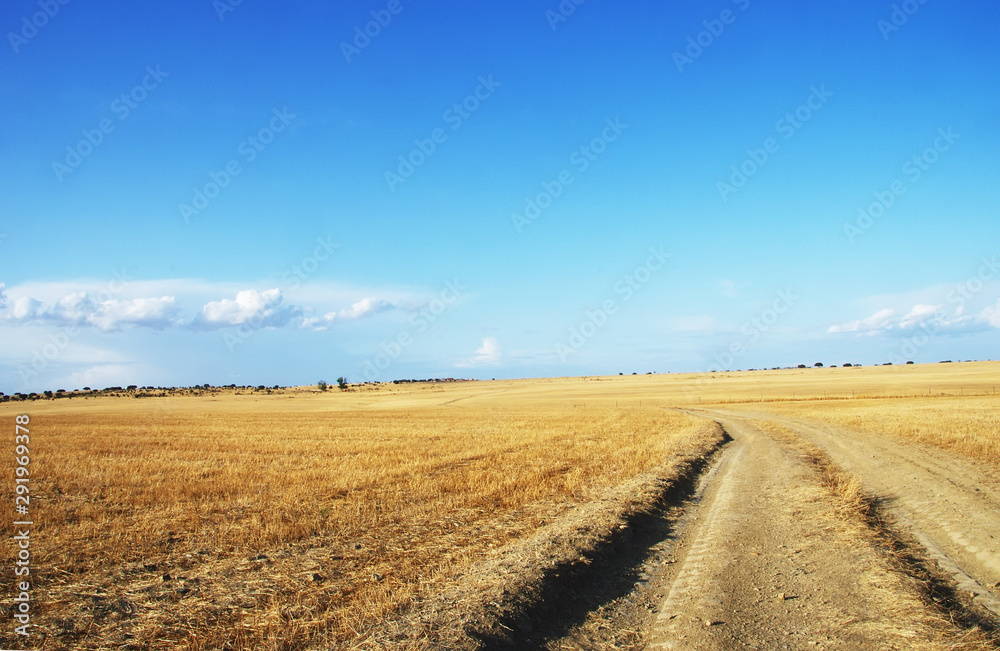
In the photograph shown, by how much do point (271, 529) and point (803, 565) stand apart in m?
8.99

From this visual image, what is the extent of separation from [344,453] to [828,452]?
18795 mm

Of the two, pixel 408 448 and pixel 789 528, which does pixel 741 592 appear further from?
pixel 408 448

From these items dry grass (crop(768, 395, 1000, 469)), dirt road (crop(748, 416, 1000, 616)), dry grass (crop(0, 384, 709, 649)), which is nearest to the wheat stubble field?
dry grass (crop(0, 384, 709, 649))

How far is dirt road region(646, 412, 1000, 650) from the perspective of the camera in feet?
19.9

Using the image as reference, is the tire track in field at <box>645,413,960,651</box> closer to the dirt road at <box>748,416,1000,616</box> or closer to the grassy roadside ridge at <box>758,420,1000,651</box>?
the grassy roadside ridge at <box>758,420,1000,651</box>

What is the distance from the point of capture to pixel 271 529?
1051cm

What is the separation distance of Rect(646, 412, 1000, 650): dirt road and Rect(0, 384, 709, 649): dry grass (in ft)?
10.2

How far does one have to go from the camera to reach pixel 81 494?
1465cm

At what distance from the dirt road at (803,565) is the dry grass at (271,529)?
3100mm

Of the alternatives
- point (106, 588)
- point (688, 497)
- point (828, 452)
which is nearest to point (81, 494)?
point (106, 588)

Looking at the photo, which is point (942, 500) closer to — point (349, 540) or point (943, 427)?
point (349, 540)

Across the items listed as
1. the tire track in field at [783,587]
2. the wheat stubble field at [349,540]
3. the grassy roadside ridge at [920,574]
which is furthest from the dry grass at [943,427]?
the tire track in field at [783,587]

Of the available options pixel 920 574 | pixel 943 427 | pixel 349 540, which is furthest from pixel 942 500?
pixel 943 427

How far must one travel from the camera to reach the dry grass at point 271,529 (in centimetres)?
671
